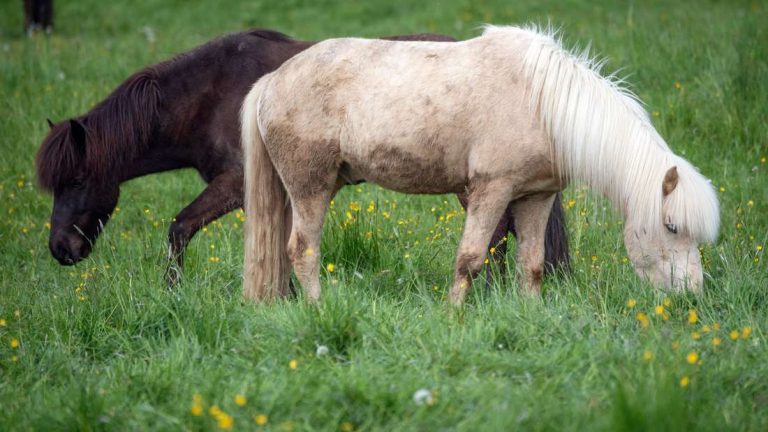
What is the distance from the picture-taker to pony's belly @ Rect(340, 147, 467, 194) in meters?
4.99

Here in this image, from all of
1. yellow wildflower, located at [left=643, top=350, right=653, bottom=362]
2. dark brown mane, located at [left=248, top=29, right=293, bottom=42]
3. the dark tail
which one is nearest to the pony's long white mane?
the dark tail

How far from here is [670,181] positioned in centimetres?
450

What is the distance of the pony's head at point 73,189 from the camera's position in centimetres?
627

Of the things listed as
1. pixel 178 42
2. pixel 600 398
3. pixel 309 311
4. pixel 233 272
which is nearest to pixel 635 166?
pixel 600 398

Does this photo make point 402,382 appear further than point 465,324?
No

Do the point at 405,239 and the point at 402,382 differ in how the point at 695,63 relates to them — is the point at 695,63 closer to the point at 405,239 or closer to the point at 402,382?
the point at 405,239

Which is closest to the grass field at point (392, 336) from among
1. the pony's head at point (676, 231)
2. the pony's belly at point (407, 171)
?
the pony's head at point (676, 231)

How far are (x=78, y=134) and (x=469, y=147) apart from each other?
292cm

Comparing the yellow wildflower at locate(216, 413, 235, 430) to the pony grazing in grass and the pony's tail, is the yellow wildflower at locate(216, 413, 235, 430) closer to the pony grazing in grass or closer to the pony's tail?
the pony grazing in grass

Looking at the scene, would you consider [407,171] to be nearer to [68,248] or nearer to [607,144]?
[607,144]

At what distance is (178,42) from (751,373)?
33.9 feet

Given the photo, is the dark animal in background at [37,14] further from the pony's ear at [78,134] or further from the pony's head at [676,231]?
the pony's head at [676,231]

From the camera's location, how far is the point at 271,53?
668 centimetres

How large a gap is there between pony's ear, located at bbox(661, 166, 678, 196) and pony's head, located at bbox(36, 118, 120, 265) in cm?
384
